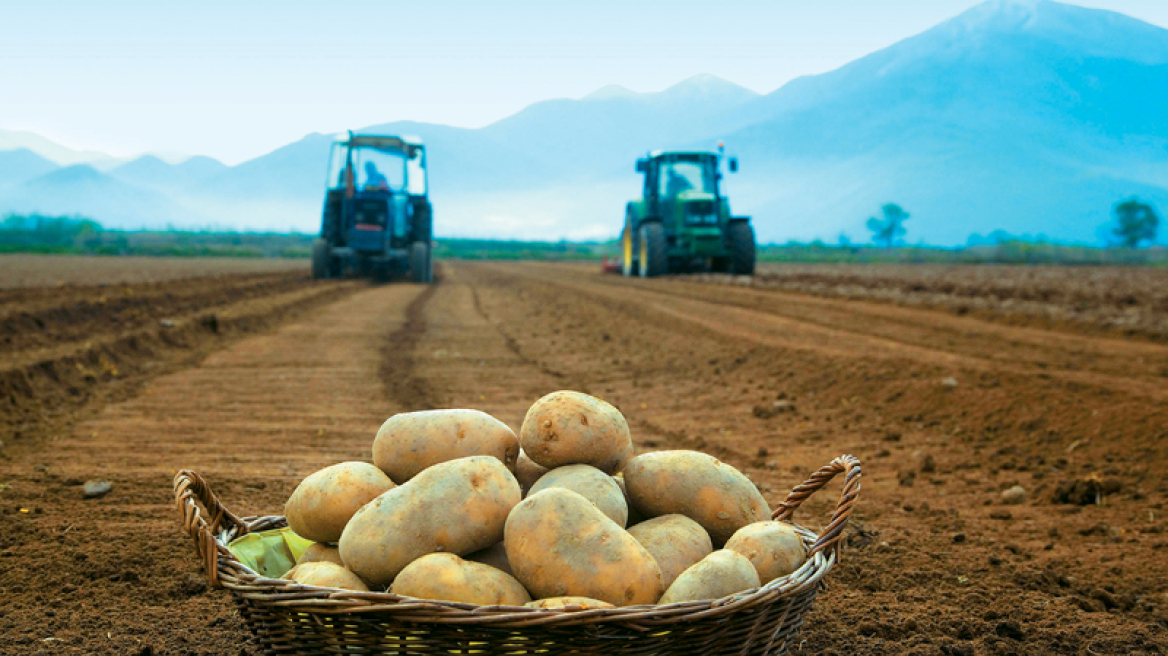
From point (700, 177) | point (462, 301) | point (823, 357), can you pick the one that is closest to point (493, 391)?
point (823, 357)

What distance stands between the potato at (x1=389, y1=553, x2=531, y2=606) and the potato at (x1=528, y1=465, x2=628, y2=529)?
296mm

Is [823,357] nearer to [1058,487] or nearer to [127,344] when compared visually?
[1058,487]

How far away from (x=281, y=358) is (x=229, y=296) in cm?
820

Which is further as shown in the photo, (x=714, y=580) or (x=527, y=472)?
(x=527, y=472)

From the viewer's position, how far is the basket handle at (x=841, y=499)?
8.16ft

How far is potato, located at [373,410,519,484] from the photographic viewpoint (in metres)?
2.79

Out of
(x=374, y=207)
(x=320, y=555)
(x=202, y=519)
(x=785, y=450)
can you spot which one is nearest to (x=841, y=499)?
(x=320, y=555)

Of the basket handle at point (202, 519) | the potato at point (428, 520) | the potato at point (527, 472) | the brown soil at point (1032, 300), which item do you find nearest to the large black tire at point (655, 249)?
the brown soil at point (1032, 300)

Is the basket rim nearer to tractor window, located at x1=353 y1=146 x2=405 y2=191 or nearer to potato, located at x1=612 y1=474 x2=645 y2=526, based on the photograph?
potato, located at x1=612 y1=474 x2=645 y2=526

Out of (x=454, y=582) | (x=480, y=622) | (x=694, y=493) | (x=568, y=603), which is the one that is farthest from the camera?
(x=694, y=493)

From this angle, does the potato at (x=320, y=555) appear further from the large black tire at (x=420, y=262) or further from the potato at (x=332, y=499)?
the large black tire at (x=420, y=262)

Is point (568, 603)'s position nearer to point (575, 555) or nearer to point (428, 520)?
point (575, 555)

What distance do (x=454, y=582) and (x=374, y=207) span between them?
65.9 feet

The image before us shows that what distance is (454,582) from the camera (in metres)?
2.21
